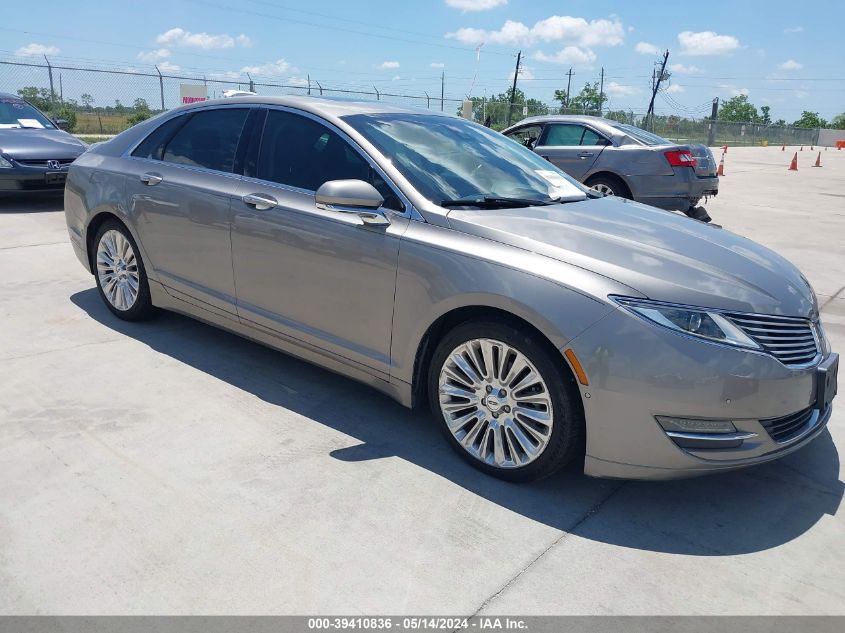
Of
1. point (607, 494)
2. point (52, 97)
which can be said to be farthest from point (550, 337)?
point (52, 97)

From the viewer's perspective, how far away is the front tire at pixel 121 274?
15.9 ft

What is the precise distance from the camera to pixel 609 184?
34.4 ft

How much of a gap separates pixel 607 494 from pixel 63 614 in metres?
2.19

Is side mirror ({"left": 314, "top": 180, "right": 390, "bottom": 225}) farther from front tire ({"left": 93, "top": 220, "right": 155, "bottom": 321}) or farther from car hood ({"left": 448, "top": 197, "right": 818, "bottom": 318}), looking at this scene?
front tire ({"left": 93, "top": 220, "right": 155, "bottom": 321})

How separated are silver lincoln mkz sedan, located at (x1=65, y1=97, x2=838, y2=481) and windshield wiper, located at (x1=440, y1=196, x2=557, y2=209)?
0.01 meters

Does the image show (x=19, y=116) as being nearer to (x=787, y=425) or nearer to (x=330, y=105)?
(x=330, y=105)

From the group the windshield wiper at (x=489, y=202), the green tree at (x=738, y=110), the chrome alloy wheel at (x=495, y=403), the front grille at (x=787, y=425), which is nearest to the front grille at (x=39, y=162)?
the windshield wiper at (x=489, y=202)

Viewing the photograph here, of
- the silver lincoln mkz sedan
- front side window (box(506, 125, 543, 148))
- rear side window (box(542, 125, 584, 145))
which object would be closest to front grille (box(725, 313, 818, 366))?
the silver lincoln mkz sedan

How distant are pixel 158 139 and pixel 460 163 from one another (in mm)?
2222

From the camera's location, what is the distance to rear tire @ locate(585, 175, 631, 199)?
410 inches

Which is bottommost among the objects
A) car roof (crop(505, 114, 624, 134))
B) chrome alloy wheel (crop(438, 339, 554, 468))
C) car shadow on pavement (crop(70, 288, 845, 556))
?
car shadow on pavement (crop(70, 288, 845, 556))

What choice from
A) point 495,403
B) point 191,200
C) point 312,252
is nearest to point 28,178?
point 191,200

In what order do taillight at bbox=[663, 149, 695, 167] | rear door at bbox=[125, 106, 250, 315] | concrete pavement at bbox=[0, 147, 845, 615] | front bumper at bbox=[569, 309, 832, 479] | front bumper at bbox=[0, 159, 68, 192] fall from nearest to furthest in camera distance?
concrete pavement at bbox=[0, 147, 845, 615], front bumper at bbox=[569, 309, 832, 479], rear door at bbox=[125, 106, 250, 315], front bumper at bbox=[0, 159, 68, 192], taillight at bbox=[663, 149, 695, 167]

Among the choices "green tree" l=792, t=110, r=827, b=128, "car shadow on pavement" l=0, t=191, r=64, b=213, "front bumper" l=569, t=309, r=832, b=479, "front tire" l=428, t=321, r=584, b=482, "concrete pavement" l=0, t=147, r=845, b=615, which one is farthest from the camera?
"green tree" l=792, t=110, r=827, b=128
